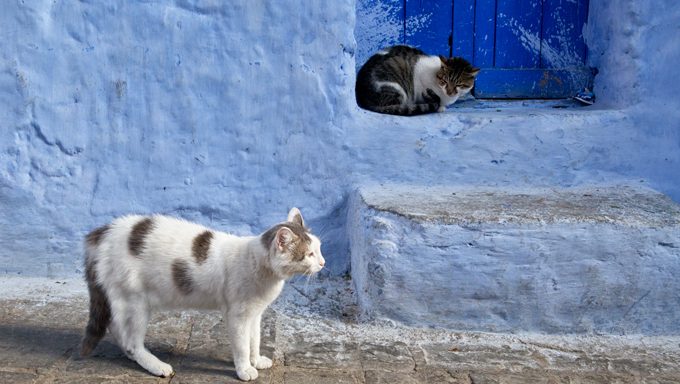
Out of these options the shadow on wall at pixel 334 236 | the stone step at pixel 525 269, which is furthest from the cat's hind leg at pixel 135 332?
the shadow on wall at pixel 334 236

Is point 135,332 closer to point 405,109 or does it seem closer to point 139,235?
point 139,235

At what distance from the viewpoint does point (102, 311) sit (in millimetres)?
3330

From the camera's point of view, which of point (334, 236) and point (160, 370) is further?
point (334, 236)

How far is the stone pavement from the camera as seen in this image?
340 centimetres

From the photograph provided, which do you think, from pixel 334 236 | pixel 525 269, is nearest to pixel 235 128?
pixel 334 236

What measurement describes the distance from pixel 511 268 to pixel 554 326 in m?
0.38

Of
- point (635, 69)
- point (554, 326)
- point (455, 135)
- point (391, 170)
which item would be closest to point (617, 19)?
point (635, 69)

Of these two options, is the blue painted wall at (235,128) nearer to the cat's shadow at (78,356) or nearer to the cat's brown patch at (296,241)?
the cat's shadow at (78,356)

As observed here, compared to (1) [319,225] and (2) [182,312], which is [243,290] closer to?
(2) [182,312]

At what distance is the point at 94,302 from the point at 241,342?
65 cm

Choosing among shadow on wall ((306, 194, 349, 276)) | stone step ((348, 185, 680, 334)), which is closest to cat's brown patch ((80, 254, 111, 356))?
stone step ((348, 185, 680, 334))

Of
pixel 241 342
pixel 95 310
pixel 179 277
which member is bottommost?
pixel 241 342

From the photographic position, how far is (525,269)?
12.7 feet

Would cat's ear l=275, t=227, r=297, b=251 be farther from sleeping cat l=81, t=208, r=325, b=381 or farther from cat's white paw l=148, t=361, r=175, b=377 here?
cat's white paw l=148, t=361, r=175, b=377
